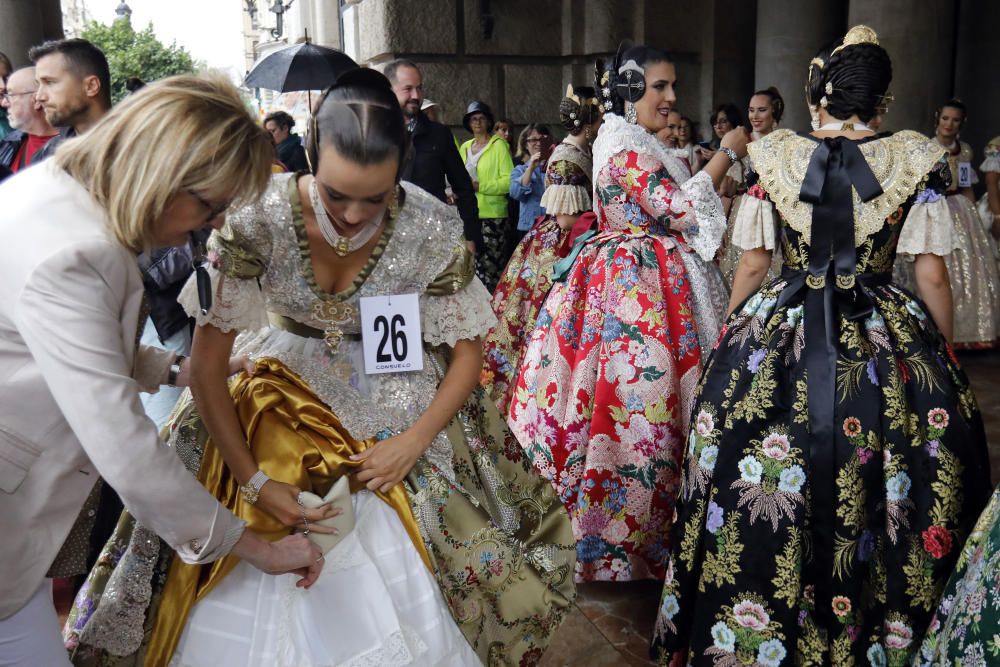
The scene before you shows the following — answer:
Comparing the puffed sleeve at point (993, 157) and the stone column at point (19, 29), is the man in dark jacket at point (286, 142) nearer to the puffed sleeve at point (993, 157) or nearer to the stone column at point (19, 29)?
the stone column at point (19, 29)

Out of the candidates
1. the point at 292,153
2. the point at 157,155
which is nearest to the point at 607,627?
the point at 157,155

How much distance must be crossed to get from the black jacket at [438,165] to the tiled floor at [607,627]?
2460 millimetres

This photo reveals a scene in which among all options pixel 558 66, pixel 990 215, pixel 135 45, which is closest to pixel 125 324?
pixel 990 215

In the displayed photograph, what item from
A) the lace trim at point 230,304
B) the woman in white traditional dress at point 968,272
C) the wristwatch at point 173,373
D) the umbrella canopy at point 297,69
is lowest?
the woman in white traditional dress at point 968,272

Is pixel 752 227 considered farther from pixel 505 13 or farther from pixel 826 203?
pixel 505 13

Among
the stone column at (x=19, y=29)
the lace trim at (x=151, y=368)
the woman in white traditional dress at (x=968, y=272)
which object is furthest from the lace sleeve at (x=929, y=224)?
the stone column at (x=19, y=29)

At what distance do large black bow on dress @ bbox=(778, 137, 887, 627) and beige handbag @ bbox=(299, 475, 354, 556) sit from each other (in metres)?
1.15

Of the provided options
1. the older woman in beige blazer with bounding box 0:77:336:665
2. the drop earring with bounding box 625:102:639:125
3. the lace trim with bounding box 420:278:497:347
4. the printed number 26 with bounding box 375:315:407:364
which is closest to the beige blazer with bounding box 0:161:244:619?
the older woman in beige blazer with bounding box 0:77:336:665

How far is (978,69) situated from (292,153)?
5294 millimetres

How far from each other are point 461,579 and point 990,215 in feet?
20.2

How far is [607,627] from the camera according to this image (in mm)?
2873

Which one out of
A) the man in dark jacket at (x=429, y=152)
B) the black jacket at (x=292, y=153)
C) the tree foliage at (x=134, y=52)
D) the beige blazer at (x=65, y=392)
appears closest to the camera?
the beige blazer at (x=65, y=392)

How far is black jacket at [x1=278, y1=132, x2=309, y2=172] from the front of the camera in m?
6.30

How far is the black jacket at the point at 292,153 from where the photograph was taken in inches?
248
